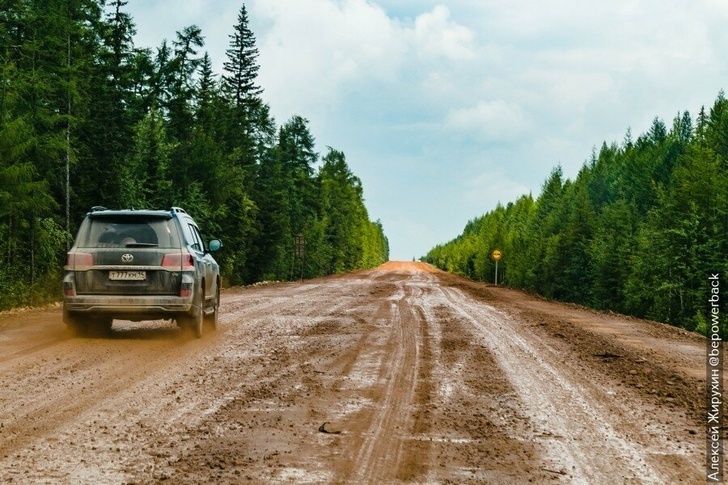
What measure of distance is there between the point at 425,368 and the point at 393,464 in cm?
383

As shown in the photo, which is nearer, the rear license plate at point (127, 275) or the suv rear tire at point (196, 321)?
the rear license plate at point (127, 275)

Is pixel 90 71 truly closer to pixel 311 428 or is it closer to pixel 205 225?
pixel 205 225

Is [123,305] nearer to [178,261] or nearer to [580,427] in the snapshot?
[178,261]

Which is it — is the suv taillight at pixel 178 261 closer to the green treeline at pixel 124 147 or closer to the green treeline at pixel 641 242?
the green treeline at pixel 124 147

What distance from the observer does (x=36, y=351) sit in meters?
8.62

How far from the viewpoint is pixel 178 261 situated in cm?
1000

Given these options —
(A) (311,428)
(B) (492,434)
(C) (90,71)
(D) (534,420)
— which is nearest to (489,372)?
(D) (534,420)

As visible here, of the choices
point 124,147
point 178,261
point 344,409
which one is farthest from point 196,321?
point 124,147

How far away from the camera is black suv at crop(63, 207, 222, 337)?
9734 mm

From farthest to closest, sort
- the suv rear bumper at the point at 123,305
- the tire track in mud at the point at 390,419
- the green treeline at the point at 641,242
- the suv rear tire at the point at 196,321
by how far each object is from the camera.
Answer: the green treeline at the point at 641,242
the suv rear tire at the point at 196,321
the suv rear bumper at the point at 123,305
the tire track in mud at the point at 390,419

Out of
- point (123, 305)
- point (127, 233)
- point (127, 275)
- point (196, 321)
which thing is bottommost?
point (196, 321)

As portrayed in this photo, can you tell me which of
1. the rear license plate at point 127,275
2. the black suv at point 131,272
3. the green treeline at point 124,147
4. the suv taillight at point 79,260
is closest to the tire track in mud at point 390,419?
the black suv at point 131,272

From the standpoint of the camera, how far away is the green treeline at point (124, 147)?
20062 millimetres

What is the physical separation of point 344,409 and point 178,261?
17.6 feet
